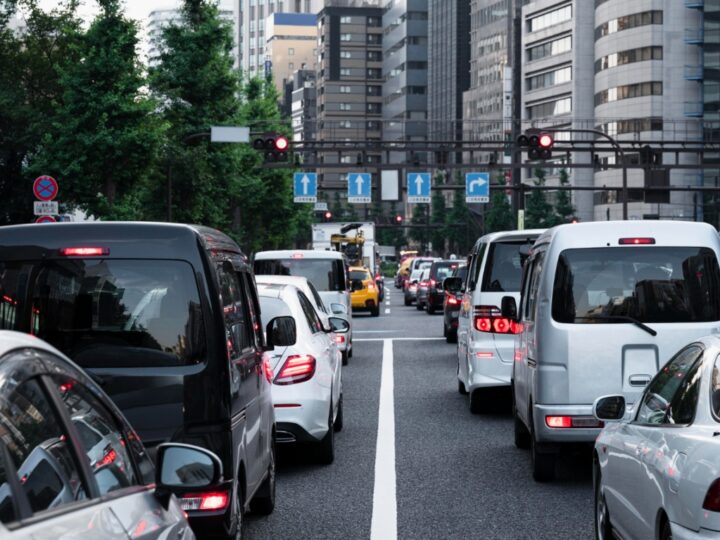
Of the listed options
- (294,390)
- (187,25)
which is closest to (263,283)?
(294,390)

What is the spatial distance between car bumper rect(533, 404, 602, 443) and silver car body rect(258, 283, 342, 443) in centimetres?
182

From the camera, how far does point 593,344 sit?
33.1ft

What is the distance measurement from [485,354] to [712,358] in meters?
9.04

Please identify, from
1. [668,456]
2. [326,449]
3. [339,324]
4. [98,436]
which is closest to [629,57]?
A: [339,324]

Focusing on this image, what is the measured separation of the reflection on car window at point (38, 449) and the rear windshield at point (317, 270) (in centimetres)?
2089

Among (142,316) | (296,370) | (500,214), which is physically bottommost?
(296,370)

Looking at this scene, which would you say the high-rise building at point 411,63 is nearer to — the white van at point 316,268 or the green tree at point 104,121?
the green tree at point 104,121

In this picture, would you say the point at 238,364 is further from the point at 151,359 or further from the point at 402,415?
the point at 402,415

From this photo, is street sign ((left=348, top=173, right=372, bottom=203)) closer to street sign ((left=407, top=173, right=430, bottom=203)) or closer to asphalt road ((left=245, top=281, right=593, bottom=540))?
street sign ((left=407, top=173, right=430, bottom=203))

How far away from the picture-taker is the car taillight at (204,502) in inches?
258

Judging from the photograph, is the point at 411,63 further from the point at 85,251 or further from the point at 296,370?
the point at 85,251

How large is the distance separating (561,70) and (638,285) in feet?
389

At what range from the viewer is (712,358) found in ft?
19.3

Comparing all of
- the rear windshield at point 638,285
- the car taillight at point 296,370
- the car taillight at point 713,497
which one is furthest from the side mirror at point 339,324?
the car taillight at point 713,497
